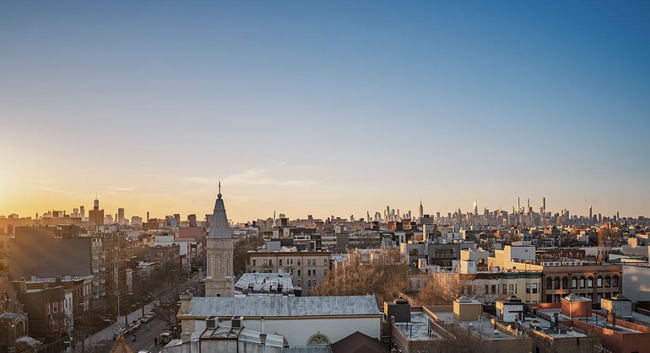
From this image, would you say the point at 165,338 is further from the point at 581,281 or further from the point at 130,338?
the point at 581,281

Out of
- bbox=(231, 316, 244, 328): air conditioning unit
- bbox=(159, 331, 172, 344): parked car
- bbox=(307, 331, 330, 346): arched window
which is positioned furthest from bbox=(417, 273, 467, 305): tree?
bbox=(231, 316, 244, 328): air conditioning unit

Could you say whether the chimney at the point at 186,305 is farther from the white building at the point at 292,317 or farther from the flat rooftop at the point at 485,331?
the flat rooftop at the point at 485,331

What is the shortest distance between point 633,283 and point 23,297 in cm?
6552

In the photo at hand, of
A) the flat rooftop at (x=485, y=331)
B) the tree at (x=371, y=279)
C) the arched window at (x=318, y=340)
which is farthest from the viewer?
the tree at (x=371, y=279)

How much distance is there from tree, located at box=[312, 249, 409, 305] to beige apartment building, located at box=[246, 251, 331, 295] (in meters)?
6.05

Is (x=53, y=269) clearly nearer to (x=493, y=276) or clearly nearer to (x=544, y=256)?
(x=493, y=276)

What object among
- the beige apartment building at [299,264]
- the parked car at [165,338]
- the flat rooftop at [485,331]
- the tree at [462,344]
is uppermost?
the tree at [462,344]

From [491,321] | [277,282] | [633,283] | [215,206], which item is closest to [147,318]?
[277,282]

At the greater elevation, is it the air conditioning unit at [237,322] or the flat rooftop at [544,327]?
the air conditioning unit at [237,322]

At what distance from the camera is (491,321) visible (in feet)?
118

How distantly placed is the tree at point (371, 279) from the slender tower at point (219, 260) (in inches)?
610

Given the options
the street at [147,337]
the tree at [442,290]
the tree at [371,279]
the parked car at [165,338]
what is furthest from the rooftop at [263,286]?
the tree at [442,290]

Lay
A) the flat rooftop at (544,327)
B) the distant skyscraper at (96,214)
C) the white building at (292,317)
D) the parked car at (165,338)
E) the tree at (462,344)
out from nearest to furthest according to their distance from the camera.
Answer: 1. the tree at (462,344)
2. the flat rooftop at (544,327)
3. the white building at (292,317)
4. the parked car at (165,338)
5. the distant skyscraper at (96,214)

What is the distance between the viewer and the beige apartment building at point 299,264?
84.1m
